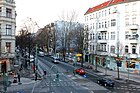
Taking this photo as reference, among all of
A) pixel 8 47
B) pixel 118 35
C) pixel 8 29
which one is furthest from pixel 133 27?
pixel 8 47

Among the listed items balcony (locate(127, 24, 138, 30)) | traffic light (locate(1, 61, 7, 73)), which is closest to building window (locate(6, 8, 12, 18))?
traffic light (locate(1, 61, 7, 73))

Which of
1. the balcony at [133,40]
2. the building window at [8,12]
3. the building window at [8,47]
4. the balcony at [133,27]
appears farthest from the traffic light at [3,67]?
the balcony at [133,27]

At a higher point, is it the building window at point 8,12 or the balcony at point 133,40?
the building window at point 8,12

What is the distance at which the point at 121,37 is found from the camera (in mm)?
56875

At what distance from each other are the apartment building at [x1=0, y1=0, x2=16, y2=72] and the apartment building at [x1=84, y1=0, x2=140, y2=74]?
2414 centimetres

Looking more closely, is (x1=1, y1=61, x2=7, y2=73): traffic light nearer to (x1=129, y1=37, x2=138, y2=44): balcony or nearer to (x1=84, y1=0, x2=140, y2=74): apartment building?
(x1=84, y1=0, x2=140, y2=74): apartment building

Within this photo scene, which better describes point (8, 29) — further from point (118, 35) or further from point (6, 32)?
point (118, 35)

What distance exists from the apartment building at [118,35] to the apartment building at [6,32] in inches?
951

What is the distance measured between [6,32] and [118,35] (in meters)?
26.6

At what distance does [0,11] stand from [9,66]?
414 inches

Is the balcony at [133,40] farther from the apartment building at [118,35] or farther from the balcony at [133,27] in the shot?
the balcony at [133,27]

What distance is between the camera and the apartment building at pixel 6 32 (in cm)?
A: 4378

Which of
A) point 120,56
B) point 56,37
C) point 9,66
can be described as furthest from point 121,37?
point 56,37

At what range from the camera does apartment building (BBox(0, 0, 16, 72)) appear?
43778 mm
